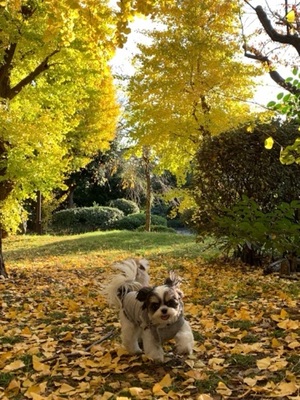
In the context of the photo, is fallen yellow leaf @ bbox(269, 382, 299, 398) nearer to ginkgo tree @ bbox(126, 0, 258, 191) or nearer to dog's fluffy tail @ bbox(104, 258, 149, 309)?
dog's fluffy tail @ bbox(104, 258, 149, 309)

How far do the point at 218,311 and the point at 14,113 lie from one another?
539cm

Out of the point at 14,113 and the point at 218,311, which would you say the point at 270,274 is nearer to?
the point at 218,311

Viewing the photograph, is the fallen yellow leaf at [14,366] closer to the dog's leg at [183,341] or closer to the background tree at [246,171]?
the dog's leg at [183,341]

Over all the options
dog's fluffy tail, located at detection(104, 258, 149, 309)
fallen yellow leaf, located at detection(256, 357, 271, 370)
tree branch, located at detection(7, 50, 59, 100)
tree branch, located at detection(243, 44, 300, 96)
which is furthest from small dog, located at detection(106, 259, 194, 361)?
tree branch, located at detection(7, 50, 59, 100)

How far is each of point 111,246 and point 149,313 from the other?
12522 millimetres

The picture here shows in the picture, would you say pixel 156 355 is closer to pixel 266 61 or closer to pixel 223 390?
pixel 223 390

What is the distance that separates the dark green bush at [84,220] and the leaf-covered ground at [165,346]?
661 inches

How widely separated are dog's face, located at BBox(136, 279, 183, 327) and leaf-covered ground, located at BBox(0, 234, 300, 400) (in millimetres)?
391

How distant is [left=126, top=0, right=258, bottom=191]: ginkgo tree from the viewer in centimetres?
1115

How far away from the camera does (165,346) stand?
4133mm

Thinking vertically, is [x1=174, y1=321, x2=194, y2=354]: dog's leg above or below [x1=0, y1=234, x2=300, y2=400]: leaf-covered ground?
above

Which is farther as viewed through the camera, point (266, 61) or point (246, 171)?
point (266, 61)

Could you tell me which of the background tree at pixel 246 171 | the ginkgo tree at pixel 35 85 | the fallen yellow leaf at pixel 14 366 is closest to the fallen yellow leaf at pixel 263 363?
the fallen yellow leaf at pixel 14 366

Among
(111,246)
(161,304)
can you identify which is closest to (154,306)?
(161,304)
